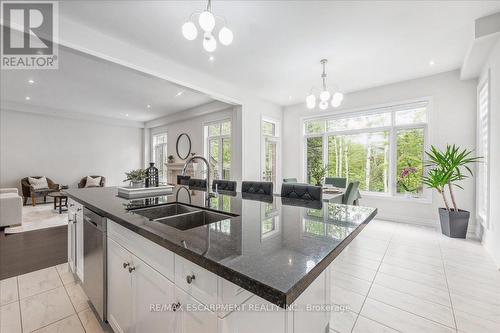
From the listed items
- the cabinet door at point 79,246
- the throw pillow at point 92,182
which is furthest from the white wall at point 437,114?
the throw pillow at point 92,182

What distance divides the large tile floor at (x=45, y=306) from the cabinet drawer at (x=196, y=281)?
1.39m

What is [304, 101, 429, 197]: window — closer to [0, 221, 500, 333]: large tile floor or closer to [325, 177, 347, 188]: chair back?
[325, 177, 347, 188]: chair back

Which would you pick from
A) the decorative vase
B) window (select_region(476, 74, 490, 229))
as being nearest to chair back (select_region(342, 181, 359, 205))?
window (select_region(476, 74, 490, 229))

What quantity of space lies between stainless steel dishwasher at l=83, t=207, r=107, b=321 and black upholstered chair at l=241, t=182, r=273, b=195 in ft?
5.24

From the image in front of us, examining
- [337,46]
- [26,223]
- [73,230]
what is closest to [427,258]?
[337,46]

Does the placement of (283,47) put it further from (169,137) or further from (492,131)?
(169,137)

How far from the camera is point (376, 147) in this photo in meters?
5.01

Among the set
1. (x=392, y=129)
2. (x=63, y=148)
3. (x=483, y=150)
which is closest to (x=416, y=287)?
(x=483, y=150)

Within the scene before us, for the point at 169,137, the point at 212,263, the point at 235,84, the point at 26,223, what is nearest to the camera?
the point at 212,263

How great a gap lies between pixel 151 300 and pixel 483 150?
5.09 meters

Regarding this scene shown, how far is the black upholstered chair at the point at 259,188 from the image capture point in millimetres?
2597

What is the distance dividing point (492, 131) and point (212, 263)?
14.0ft

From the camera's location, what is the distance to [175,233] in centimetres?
96

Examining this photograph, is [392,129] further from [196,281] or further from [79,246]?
[79,246]
